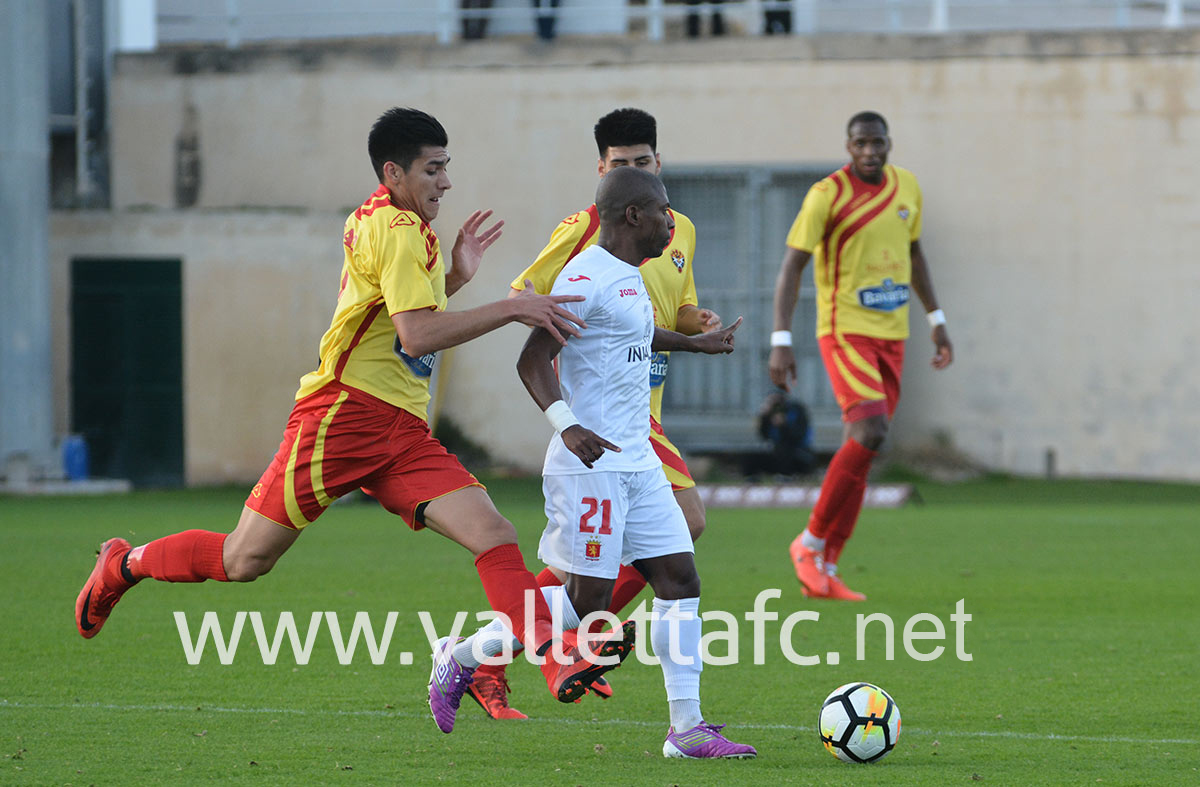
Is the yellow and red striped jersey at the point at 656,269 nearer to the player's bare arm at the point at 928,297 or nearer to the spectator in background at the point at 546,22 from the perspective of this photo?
the player's bare arm at the point at 928,297

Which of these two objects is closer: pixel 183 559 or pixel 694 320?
pixel 183 559

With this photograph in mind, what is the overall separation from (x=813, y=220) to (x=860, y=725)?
15.2ft

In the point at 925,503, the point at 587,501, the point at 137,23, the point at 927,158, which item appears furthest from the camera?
the point at 137,23

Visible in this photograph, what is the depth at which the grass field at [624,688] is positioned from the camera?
16.2 ft

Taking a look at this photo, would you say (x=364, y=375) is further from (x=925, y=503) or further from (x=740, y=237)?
(x=740, y=237)

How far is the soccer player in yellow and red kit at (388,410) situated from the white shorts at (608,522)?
0.24 metres

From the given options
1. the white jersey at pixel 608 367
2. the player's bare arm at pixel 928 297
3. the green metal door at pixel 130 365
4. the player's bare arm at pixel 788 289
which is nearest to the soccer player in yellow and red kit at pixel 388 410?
the white jersey at pixel 608 367

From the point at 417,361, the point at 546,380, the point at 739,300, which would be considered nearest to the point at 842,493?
the point at 417,361

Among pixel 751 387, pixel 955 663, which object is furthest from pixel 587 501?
pixel 751 387

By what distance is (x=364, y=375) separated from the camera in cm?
570

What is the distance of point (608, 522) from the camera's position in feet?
17.1

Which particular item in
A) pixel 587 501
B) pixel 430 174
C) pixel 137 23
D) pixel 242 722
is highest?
pixel 137 23

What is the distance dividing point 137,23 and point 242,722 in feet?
59.1

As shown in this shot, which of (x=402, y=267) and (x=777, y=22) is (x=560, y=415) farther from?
(x=777, y=22)
